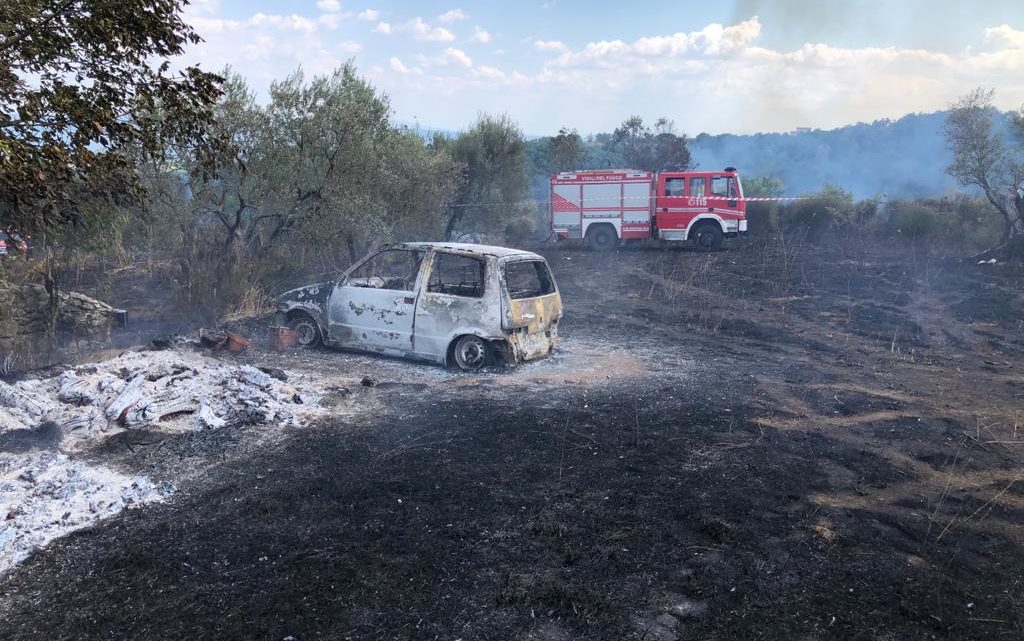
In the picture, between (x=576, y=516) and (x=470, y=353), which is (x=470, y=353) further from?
(x=576, y=516)

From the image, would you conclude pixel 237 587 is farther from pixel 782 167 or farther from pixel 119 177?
pixel 782 167

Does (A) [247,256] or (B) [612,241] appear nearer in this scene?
(A) [247,256]

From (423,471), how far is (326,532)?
1138mm

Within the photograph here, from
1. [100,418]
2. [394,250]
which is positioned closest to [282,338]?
[394,250]

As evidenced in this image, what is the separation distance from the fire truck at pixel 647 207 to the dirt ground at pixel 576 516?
13035 mm

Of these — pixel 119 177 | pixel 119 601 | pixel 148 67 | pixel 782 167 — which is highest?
pixel 782 167

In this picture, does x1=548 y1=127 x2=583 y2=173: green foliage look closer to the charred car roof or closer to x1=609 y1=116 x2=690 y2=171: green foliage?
x1=609 y1=116 x2=690 y2=171: green foliage

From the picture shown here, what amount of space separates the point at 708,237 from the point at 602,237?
3556mm

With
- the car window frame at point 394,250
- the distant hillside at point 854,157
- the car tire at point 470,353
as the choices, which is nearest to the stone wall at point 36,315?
the car window frame at point 394,250

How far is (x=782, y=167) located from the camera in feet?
210

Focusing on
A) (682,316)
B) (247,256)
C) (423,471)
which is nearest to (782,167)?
(682,316)

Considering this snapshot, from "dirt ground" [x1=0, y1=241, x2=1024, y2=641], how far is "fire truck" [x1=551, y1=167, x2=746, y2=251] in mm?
13035

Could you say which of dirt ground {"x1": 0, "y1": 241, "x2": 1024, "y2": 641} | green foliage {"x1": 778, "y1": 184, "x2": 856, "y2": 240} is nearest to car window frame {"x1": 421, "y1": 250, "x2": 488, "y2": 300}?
dirt ground {"x1": 0, "y1": 241, "x2": 1024, "y2": 641}

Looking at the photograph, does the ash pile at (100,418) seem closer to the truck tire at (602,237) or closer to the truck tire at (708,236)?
the truck tire at (602,237)
